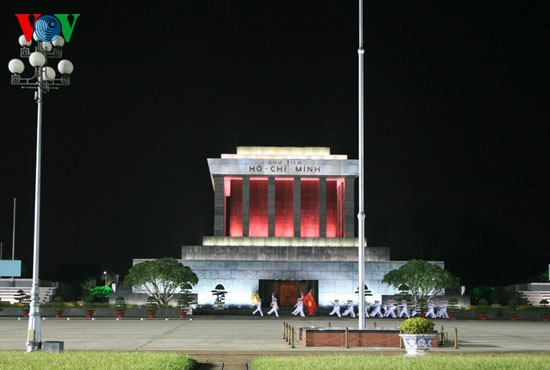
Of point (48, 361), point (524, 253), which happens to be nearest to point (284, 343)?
point (48, 361)

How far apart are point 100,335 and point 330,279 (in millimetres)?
35174

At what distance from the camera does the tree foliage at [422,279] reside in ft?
191

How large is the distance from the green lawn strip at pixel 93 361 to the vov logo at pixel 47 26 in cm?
1014

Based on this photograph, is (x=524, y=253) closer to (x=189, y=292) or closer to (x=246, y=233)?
(x=246, y=233)

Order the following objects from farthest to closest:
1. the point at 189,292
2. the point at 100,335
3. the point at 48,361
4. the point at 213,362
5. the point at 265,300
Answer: the point at 265,300
the point at 189,292
the point at 100,335
the point at 213,362
the point at 48,361

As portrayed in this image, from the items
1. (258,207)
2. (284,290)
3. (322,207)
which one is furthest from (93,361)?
(258,207)

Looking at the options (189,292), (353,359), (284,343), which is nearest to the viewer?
(353,359)

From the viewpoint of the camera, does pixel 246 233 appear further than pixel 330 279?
Yes

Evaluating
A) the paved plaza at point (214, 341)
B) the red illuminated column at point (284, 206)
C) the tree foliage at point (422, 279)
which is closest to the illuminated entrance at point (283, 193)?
the red illuminated column at point (284, 206)

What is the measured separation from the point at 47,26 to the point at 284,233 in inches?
2007

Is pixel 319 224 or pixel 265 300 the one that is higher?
pixel 319 224

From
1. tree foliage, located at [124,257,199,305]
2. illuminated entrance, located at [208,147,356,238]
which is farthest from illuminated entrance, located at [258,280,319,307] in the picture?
tree foliage, located at [124,257,199,305]

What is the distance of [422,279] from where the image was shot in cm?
5841

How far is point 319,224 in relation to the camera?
73875mm
